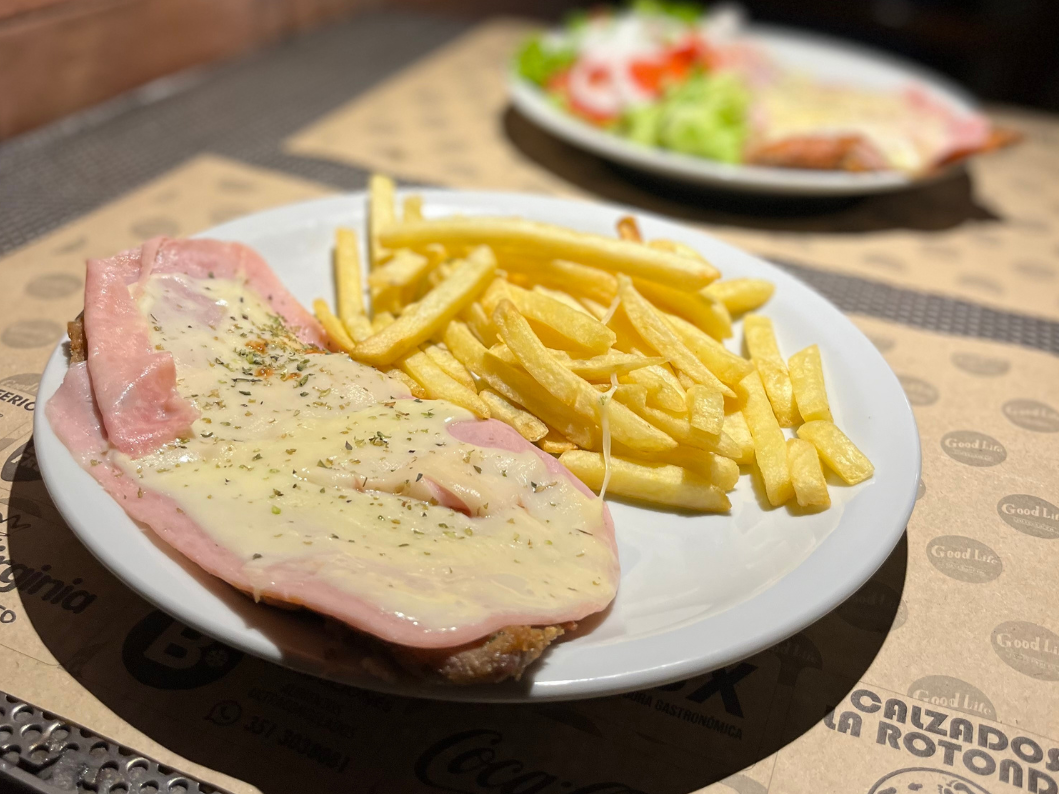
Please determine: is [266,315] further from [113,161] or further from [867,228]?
[867,228]

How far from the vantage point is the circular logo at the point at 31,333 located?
222 centimetres

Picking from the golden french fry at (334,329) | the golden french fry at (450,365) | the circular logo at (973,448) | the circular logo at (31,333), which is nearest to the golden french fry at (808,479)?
the circular logo at (973,448)

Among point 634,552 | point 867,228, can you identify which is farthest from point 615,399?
point 867,228

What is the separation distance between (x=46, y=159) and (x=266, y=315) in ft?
6.65

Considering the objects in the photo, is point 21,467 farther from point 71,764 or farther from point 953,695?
point 953,695

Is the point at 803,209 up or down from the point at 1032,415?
up

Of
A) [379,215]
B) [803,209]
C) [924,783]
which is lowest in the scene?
Result: [924,783]

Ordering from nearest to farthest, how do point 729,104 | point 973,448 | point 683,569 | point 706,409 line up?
point 683,569 < point 706,409 < point 973,448 < point 729,104

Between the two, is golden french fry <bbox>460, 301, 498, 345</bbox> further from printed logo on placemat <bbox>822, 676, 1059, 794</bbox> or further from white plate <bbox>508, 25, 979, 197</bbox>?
white plate <bbox>508, 25, 979, 197</bbox>

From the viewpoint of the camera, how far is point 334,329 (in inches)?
83.3

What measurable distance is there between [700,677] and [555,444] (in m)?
0.60

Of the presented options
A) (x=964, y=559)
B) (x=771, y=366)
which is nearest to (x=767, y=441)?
(x=771, y=366)

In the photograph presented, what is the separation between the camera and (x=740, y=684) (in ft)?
5.12

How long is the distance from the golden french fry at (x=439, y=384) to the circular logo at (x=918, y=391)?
131 centimetres
